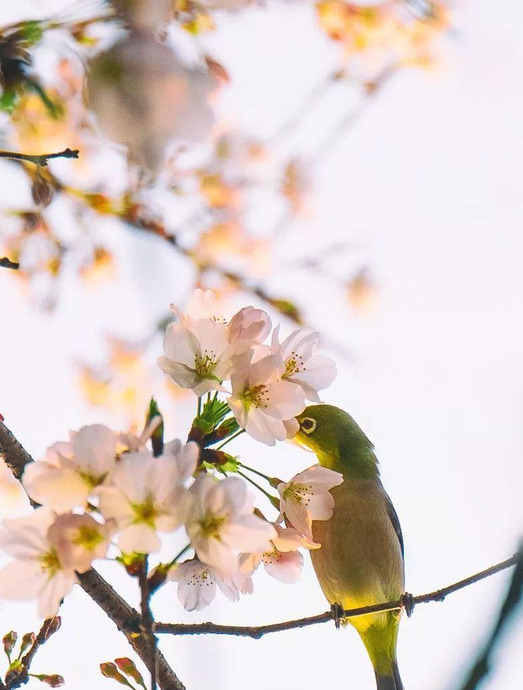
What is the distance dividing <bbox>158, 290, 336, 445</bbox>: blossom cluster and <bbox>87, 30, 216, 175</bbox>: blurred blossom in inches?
10.2

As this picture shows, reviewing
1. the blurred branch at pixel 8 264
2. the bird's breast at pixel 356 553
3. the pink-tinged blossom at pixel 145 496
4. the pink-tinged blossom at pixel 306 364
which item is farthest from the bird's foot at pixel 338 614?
the blurred branch at pixel 8 264

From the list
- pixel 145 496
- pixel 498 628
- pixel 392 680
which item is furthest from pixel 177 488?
pixel 392 680

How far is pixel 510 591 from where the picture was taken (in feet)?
1.36

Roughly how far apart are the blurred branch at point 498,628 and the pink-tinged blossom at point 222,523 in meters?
0.43

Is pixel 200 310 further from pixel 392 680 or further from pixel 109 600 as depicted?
pixel 392 680

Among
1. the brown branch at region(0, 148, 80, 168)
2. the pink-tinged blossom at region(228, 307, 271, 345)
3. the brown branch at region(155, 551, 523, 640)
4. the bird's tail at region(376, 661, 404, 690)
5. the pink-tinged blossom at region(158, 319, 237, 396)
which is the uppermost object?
the brown branch at region(0, 148, 80, 168)

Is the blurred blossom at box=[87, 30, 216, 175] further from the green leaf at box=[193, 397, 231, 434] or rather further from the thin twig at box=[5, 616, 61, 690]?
the thin twig at box=[5, 616, 61, 690]

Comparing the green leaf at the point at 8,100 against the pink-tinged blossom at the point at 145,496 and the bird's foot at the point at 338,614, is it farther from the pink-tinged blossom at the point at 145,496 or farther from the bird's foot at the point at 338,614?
the bird's foot at the point at 338,614

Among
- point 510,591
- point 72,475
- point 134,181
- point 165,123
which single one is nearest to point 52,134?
point 134,181

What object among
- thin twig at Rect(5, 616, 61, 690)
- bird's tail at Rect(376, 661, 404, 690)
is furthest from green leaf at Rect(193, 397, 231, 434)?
bird's tail at Rect(376, 661, 404, 690)

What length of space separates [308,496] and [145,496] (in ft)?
1.18

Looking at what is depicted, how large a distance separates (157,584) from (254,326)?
1.16 ft

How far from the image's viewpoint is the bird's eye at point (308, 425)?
206cm

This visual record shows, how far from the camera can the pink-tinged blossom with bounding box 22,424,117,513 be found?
82 centimetres
